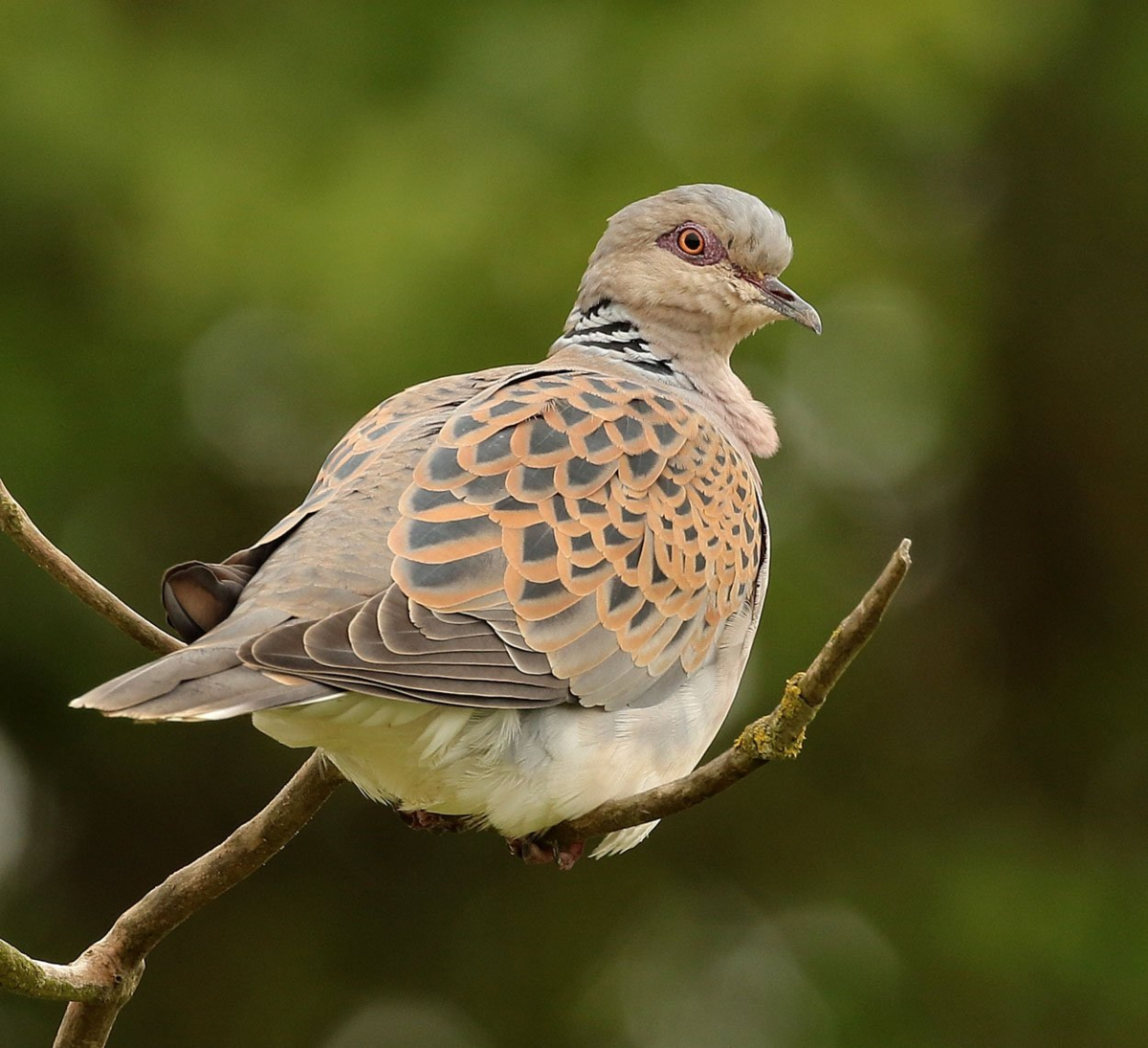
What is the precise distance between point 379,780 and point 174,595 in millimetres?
580

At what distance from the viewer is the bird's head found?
172 inches

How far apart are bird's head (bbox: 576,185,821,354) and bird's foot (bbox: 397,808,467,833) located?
138cm

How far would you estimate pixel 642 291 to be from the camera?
4.39 meters

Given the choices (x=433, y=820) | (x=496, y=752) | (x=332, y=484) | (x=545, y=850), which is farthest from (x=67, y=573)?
(x=545, y=850)

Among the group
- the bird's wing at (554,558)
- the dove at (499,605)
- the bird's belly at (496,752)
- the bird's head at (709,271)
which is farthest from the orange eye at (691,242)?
the bird's belly at (496,752)

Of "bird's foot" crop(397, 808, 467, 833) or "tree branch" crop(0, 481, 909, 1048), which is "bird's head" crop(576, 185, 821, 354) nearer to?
"bird's foot" crop(397, 808, 467, 833)

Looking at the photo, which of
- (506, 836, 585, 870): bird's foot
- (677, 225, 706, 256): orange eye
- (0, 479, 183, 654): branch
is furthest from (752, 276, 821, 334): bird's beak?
(0, 479, 183, 654): branch

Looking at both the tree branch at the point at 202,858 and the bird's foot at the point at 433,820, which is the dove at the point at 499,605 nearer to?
the bird's foot at the point at 433,820

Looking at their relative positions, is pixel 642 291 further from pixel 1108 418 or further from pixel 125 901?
pixel 1108 418

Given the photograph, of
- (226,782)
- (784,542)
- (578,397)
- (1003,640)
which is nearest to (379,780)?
(578,397)

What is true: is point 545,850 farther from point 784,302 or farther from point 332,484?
point 784,302

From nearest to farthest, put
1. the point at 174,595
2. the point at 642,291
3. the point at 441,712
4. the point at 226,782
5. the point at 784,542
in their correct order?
1. the point at 174,595
2. the point at 441,712
3. the point at 642,291
4. the point at 784,542
5. the point at 226,782

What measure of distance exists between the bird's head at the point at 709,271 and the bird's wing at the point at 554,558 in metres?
0.52

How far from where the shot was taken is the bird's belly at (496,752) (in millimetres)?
3062
